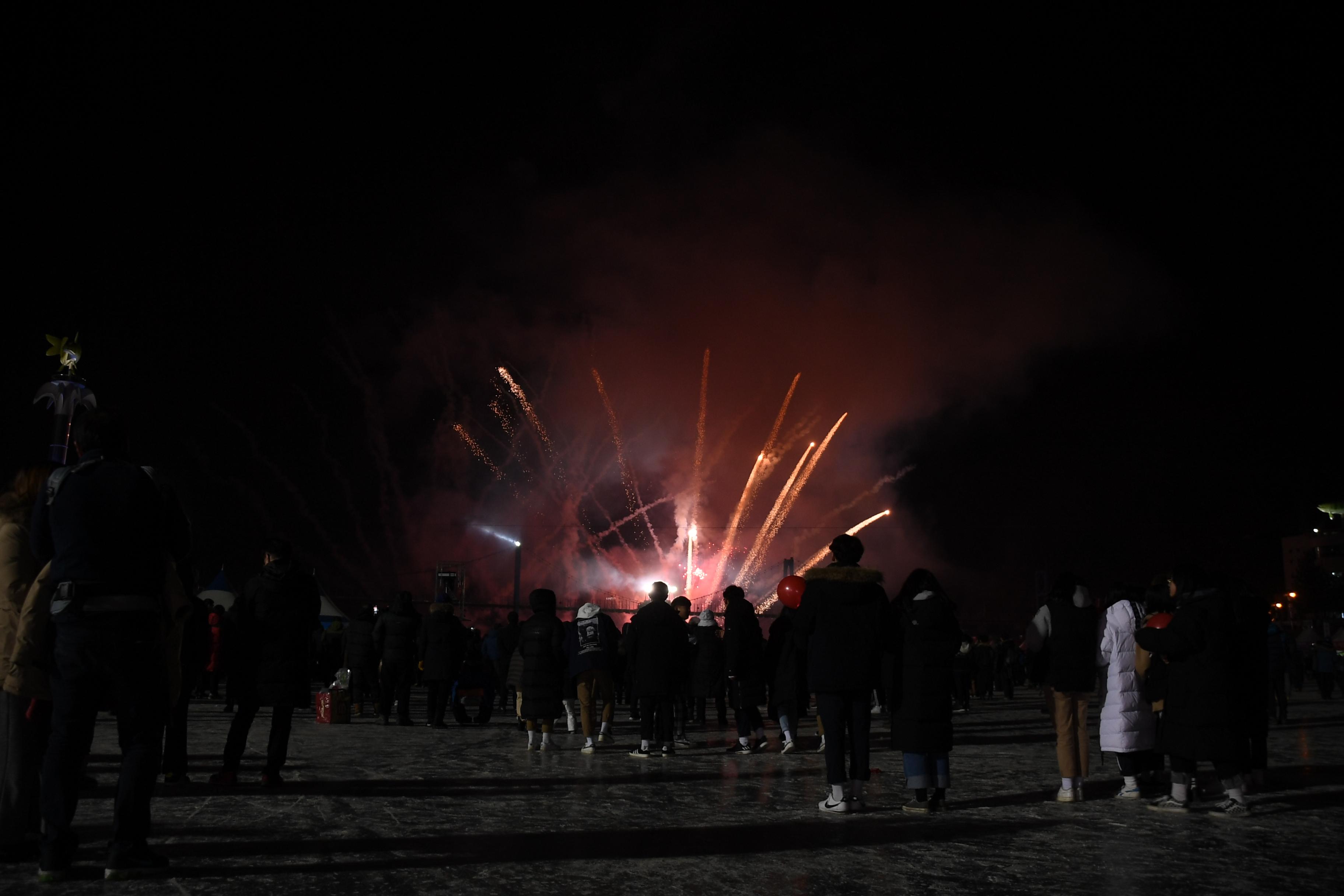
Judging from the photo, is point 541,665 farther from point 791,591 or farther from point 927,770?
point 927,770

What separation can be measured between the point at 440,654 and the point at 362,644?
2361 mm

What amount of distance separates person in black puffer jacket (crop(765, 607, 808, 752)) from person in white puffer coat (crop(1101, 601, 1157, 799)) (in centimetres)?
333

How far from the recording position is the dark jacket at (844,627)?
24.6 feet

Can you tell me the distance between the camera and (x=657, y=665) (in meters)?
11.7

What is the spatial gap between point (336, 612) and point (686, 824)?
23.2 m

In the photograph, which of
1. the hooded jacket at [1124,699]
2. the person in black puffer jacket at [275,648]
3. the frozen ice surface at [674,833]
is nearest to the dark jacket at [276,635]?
the person in black puffer jacket at [275,648]

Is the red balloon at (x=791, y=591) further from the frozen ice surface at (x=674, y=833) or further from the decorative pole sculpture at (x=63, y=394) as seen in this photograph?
the decorative pole sculpture at (x=63, y=394)

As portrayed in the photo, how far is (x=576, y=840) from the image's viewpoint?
6.20 m

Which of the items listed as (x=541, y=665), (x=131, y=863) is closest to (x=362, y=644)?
(x=541, y=665)

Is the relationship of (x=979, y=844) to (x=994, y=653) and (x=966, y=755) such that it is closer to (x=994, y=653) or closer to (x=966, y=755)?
(x=966, y=755)

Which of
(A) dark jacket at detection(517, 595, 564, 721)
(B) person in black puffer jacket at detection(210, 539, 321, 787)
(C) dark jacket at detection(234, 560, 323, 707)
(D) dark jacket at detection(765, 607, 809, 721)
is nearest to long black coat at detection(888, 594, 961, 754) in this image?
(D) dark jacket at detection(765, 607, 809, 721)

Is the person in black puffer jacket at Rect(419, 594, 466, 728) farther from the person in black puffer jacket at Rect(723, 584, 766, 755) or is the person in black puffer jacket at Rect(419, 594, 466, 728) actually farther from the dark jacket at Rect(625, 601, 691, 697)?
the person in black puffer jacket at Rect(723, 584, 766, 755)

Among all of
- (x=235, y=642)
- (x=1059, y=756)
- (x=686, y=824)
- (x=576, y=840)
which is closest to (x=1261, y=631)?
(x=1059, y=756)

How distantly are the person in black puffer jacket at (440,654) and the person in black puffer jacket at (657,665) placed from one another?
3.73m
